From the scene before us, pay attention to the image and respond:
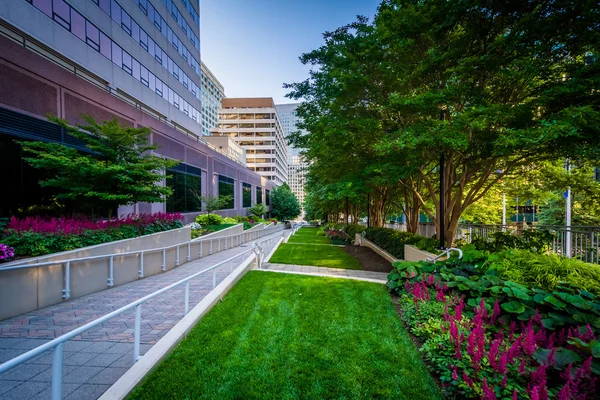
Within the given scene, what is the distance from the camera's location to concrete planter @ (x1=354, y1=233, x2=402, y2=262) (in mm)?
13933

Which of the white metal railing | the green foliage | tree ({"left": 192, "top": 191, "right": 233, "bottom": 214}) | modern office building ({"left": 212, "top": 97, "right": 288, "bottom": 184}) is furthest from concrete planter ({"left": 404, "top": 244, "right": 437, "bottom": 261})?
modern office building ({"left": 212, "top": 97, "right": 288, "bottom": 184})

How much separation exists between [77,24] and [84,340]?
19.9 m

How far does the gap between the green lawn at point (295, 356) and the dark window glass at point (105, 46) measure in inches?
A: 816

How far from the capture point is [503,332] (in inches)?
169

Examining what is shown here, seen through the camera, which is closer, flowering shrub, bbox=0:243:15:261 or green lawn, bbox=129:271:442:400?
green lawn, bbox=129:271:442:400

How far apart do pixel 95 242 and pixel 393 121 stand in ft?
39.5

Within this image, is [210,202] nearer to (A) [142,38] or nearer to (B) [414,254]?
(A) [142,38]

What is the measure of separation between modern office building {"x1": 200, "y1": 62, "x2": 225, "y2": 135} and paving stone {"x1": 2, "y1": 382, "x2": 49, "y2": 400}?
327 ft

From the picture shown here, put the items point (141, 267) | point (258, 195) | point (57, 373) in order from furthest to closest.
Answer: point (258, 195) → point (141, 267) → point (57, 373)

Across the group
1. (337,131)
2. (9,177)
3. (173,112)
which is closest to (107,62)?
(173,112)

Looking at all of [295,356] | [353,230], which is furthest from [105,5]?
[353,230]

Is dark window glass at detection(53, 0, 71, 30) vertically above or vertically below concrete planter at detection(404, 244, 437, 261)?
above

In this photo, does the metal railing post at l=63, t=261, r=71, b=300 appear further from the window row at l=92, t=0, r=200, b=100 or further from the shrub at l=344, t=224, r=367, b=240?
the shrub at l=344, t=224, r=367, b=240

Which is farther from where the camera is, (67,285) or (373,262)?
(373,262)
